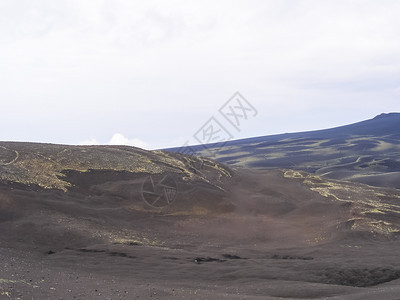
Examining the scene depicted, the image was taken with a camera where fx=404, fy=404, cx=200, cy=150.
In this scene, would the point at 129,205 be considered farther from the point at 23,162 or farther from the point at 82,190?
the point at 23,162

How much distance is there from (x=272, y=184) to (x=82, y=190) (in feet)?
79.3

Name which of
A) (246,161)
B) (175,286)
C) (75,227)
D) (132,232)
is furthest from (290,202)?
(246,161)

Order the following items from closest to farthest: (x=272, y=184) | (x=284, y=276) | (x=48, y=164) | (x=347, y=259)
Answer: (x=284, y=276) < (x=347, y=259) < (x=48, y=164) < (x=272, y=184)

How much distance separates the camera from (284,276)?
74.1ft

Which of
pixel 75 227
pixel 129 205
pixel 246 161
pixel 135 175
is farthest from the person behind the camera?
pixel 246 161

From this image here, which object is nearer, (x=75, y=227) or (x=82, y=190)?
(x=75, y=227)
